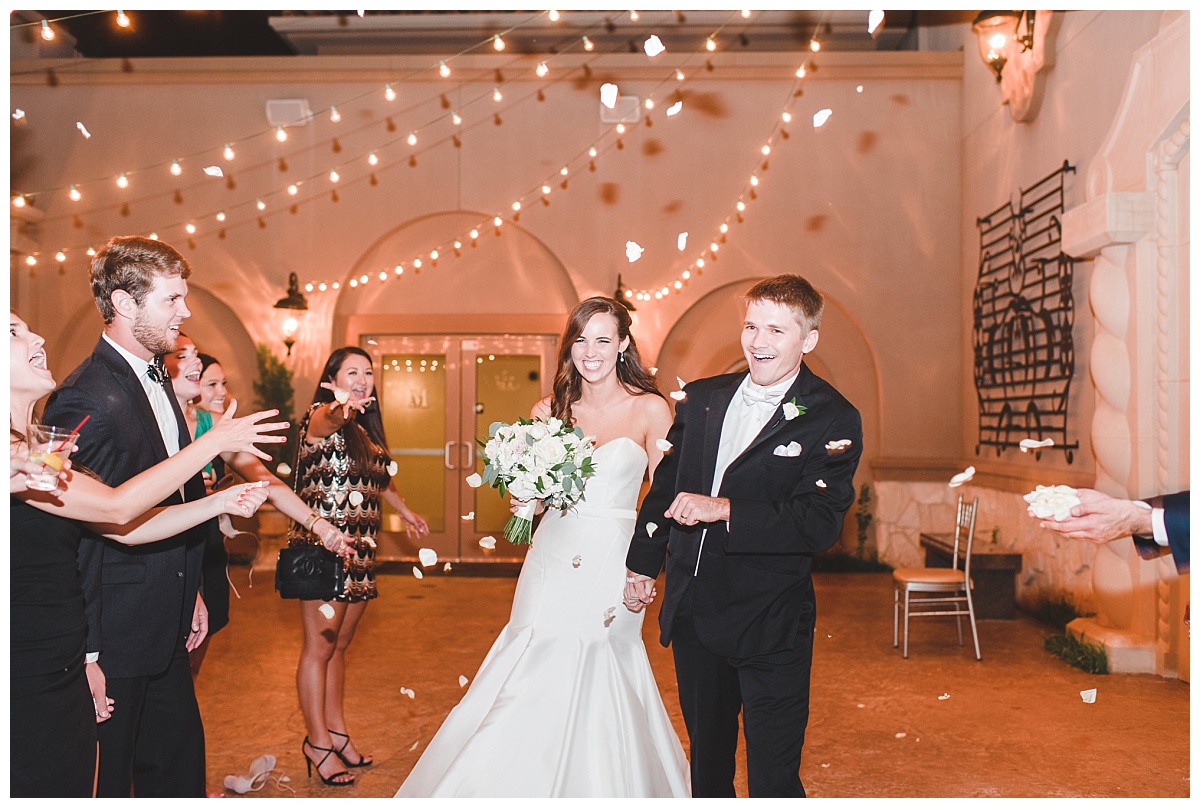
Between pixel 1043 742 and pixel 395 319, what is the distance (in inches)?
282

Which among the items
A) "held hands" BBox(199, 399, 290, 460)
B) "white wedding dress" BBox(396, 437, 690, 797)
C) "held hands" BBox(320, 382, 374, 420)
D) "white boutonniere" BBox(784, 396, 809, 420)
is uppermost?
"held hands" BBox(320, 382, 374, 420)

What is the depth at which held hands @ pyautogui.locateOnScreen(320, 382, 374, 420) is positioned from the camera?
365 cm

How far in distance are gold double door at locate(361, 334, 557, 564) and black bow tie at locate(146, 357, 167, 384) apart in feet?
23.4

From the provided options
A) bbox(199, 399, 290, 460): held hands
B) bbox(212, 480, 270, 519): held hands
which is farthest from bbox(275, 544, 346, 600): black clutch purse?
bbox(199, 399, 290, 460): held hands

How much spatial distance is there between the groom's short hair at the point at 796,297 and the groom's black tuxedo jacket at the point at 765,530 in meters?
0.16

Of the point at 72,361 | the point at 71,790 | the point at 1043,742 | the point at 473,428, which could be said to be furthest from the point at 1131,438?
the point at 72,361

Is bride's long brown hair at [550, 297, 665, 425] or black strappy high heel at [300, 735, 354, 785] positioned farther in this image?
black strappy high heel at [300, 735, 354, 785]

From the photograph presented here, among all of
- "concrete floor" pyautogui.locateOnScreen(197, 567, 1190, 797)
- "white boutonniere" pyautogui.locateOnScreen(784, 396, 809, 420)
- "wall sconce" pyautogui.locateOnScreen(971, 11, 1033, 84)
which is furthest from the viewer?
"wall sconce" pyautogui.locateOnScreen(971, 11, 1033, 84)

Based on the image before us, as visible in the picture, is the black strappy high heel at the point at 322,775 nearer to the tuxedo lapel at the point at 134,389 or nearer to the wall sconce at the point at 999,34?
the tuxedo lapel at the point at 134,389

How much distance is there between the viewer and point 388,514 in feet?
32.6

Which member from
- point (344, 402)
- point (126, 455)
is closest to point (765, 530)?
point (126, 455)

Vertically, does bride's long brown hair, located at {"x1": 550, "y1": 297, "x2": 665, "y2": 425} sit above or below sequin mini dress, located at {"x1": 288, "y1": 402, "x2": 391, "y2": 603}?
above

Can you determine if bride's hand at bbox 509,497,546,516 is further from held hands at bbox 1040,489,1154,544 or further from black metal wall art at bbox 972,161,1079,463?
black metal wall art at bbox 972,161,1079,463

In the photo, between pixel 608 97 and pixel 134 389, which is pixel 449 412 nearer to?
pixel 608 97
